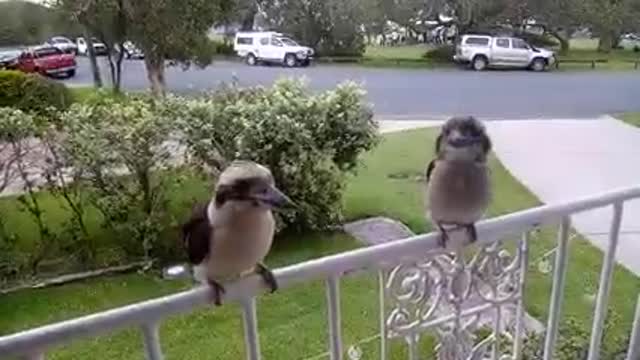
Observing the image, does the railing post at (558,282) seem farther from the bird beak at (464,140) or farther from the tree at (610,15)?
the tree at (610,15)

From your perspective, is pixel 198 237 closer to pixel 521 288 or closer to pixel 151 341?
pixel 151 341

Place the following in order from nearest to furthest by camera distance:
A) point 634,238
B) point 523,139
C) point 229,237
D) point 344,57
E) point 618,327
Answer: point 229,237, point 618,327, point 634,238, point 344,57, point 523,139

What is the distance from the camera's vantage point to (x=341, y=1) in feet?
12.9

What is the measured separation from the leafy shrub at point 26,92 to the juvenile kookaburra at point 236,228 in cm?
390

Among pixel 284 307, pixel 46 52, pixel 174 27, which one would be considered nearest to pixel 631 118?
pixel 174 27

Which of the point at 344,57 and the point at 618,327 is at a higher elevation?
the point at 344,57

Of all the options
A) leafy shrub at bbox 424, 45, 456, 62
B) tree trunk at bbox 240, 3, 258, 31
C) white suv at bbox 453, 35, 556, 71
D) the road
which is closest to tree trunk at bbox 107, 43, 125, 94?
the road

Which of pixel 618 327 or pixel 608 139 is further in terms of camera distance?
pixel 608 139

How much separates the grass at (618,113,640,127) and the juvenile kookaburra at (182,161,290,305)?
5.21m

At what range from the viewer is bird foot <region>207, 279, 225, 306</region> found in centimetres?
65

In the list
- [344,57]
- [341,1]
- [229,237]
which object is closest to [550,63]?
[344,57]

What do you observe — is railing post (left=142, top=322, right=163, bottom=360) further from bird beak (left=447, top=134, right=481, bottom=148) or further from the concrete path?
the concrete path

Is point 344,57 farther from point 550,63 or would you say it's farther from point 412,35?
point 550,63

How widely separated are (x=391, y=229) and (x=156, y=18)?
2.37 metres
